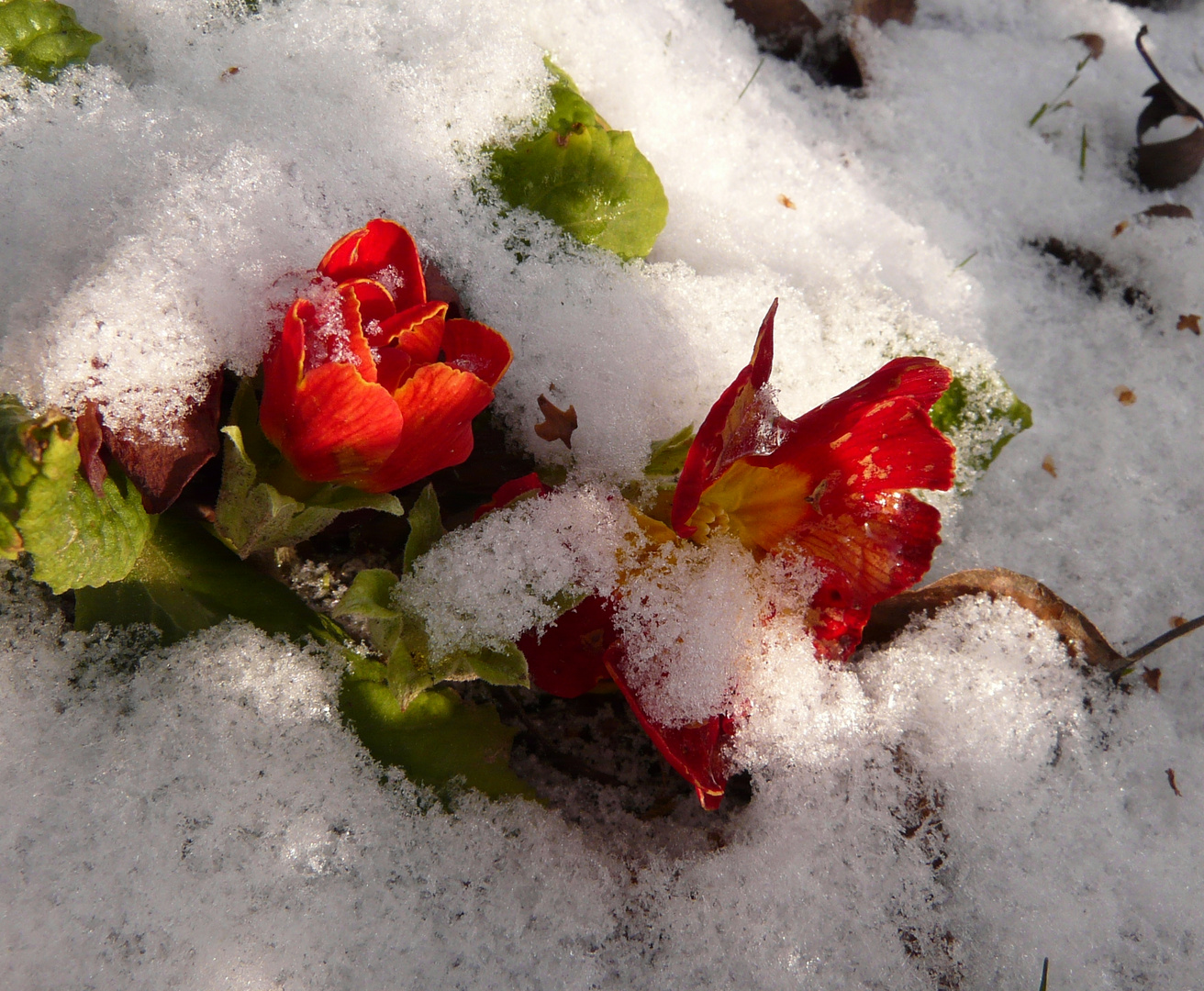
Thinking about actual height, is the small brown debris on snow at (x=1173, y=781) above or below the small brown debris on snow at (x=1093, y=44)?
below

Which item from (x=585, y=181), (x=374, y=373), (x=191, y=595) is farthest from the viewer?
(x=585, y=181)

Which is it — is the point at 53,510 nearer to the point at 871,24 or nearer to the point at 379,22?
the point at 379,22

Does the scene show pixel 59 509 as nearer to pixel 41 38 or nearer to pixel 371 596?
pixel 371 596

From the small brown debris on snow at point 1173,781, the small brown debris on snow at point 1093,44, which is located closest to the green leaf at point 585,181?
the small brown debris on snow at point 1173,781

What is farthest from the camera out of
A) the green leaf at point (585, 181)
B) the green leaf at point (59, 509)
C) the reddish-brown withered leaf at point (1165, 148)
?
the reddish-brown withered leaf at point (1165, 148)

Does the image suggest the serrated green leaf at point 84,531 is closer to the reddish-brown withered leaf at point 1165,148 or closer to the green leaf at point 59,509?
the green leaf at point 59,509

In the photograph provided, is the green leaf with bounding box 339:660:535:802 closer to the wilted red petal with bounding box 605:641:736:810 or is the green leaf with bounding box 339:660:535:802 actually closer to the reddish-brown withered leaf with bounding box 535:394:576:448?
the wilted red petal with bounding box 605:641:736:810

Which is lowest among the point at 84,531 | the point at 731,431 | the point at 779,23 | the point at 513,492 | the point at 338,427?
the point at 84,531

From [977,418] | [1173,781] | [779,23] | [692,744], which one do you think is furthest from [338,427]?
[779,23]
